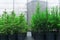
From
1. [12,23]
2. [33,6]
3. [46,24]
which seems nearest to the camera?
[12,23]

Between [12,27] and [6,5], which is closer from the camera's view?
[12,27]

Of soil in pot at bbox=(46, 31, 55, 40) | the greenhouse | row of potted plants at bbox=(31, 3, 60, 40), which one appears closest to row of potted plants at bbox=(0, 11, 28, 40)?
the greenhouse

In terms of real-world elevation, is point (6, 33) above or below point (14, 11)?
below

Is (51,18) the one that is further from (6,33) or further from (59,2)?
(6,33)

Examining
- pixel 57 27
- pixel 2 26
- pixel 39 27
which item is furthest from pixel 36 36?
pixel 2 26

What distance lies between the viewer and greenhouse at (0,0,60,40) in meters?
4.43

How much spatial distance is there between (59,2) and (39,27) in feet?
2.90

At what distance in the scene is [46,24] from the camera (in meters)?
4.54

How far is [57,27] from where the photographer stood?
4.54 metres

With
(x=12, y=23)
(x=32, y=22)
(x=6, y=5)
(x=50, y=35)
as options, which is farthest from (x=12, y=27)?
(x=50, y=35)

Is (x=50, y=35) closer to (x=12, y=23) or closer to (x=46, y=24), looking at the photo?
(x=46, y=24)

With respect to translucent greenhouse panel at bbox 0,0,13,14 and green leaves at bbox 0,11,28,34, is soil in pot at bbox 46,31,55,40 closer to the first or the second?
green leaves at bbox 0,11,28,34

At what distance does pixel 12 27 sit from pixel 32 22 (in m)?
0.52

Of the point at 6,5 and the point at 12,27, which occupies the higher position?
the point at 6,5
